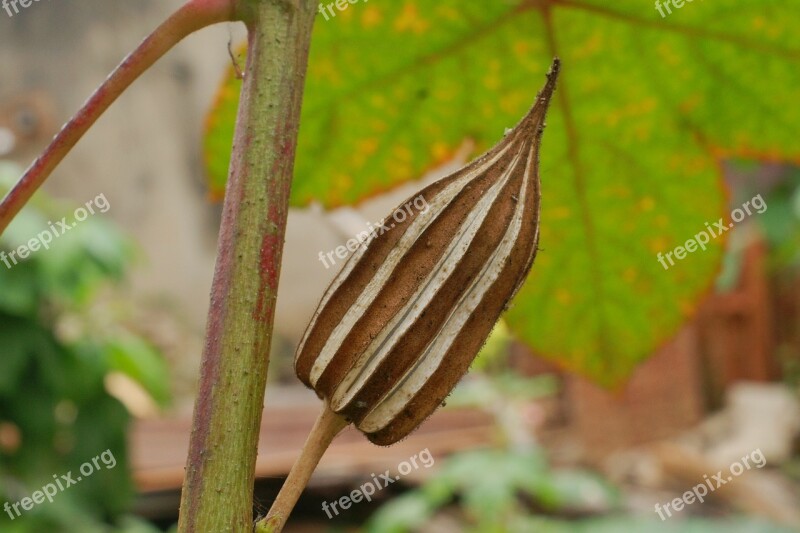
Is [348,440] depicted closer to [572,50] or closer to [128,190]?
[572,50]

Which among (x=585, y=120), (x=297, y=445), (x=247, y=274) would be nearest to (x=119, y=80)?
(x=247, y=274)

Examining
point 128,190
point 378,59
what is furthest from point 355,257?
point 128,190

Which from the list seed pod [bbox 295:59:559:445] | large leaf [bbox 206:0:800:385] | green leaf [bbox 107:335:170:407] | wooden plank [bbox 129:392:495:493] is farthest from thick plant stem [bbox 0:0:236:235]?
wooden plank [bbox 129:392:495:493]

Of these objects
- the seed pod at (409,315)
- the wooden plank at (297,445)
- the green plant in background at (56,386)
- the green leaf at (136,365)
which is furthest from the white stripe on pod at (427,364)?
the wooden plank at (297,445)

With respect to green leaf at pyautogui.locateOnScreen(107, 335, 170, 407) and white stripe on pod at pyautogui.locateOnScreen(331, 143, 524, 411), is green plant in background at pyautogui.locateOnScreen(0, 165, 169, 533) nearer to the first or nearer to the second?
green leaf at pyautogui.locateOnScreen(107, 335, 170, 407)

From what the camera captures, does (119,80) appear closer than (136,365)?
Yes

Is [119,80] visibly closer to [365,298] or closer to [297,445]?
[365,298]
